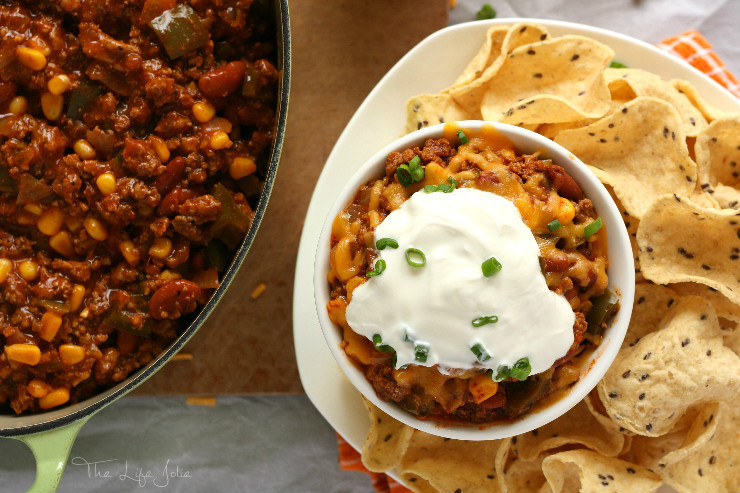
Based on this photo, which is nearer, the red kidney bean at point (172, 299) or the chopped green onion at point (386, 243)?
the chopped green onion at point (386, 243)

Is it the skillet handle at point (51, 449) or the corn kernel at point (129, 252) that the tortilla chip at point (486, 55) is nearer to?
the corn kernel at point (129, 252)

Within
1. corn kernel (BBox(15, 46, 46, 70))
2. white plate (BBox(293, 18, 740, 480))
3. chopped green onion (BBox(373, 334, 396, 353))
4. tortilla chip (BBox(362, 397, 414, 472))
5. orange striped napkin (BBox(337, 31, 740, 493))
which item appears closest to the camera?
chopped green onion (BBox(373, 334, 396, 353))

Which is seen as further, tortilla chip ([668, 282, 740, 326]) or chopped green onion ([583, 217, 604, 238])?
tortilla chip ([668, 282, 740, 326])

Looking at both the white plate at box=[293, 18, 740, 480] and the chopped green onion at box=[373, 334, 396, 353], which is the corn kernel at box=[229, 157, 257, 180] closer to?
the white plate at box=[293, 18, 740, 480]

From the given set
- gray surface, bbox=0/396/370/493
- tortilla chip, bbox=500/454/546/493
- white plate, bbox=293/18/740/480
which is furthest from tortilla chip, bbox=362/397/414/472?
gray surface, bbox=0/396/370/493

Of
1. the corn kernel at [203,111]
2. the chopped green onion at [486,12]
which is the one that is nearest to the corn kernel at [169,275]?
the corn kernel at [203,111]

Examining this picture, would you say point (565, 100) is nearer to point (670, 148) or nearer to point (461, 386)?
point (670, 148)

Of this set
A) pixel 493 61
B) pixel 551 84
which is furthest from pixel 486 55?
pixel 551 84
